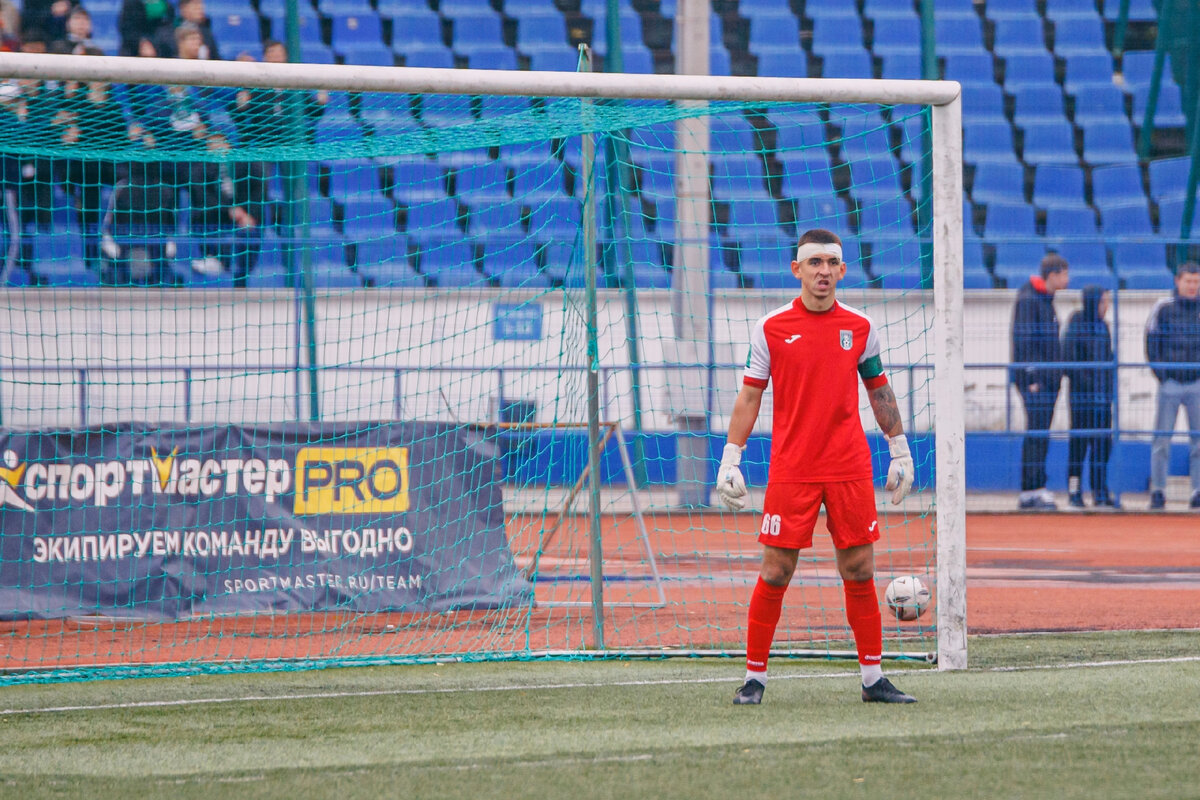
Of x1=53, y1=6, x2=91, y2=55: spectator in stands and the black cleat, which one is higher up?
x1=53, y1=6, x2=91, y2=55: spectator in stands

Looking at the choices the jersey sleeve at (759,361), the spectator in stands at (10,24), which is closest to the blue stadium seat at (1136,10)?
the spectator in stands at (10,24)

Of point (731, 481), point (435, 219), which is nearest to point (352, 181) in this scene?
point (435, 219)

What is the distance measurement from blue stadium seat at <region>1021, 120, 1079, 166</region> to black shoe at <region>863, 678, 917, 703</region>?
14.3 m

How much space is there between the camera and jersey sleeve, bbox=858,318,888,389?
6.07m

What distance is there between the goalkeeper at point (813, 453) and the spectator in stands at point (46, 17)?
13265mm

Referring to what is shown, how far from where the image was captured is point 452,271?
15.2 m

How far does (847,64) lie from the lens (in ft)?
62.7

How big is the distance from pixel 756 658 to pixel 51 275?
10810mm

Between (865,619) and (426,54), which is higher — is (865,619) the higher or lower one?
the lower one

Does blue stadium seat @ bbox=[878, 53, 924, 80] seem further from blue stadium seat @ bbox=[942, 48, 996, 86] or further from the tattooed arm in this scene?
the tattooed arm

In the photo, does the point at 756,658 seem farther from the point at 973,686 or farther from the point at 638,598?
the point at 638,598

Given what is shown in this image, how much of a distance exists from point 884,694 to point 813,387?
4.26 ft

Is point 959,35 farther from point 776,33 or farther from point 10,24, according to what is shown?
point 10,24

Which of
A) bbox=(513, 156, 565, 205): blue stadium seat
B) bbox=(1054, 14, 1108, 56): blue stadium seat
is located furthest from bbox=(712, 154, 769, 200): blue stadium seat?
bbox=(1054, 14, 1108, 56): blue stadium seat
